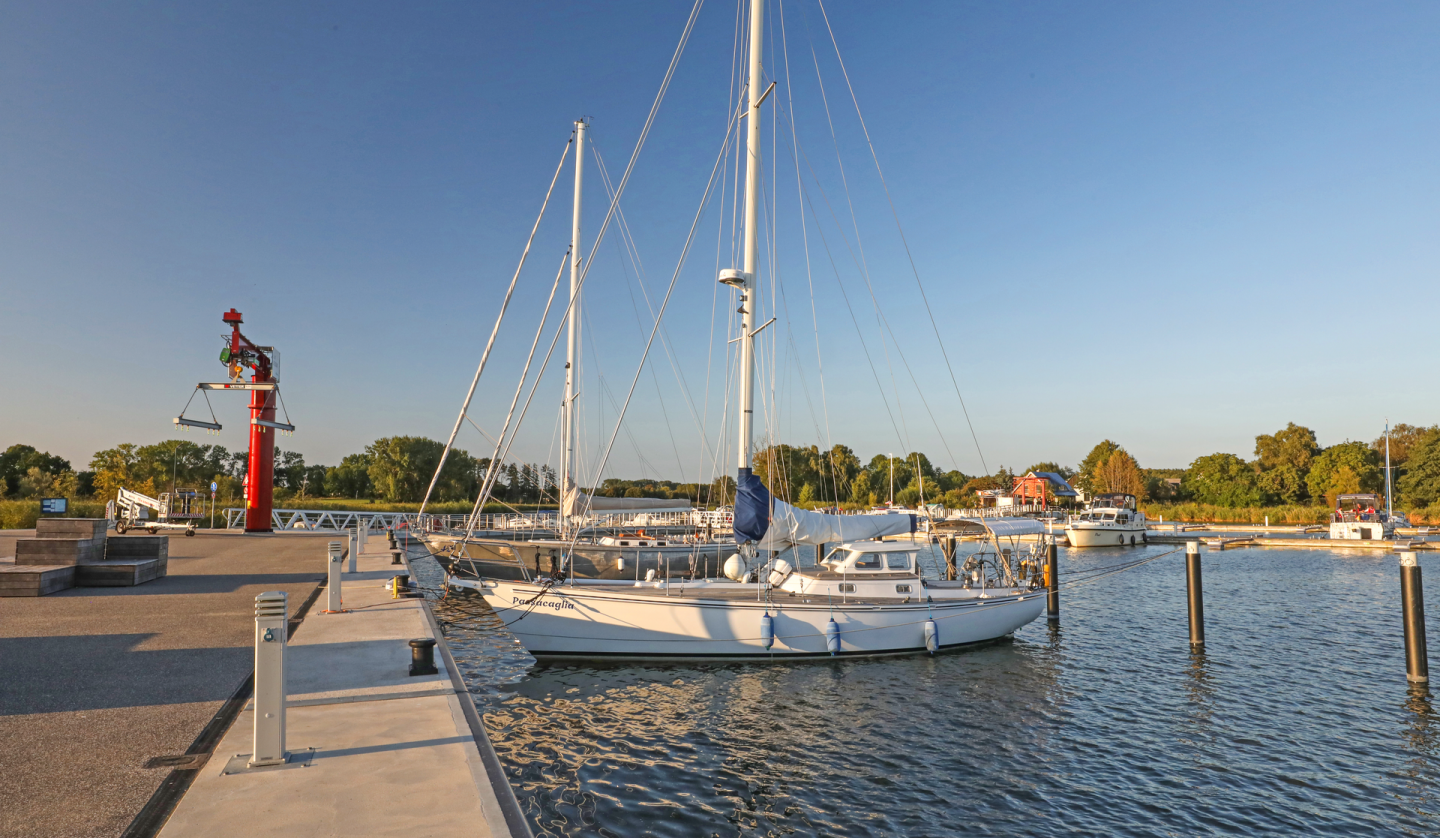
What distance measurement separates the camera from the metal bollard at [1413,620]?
14789 mm

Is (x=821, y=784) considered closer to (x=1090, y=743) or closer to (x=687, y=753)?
(x=687, y=753)

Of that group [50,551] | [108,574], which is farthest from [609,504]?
[50,551]

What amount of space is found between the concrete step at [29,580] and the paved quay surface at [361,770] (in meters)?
10.3

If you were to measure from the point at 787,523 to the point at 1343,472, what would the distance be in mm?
92066

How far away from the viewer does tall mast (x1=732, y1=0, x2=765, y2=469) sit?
57.9 feet

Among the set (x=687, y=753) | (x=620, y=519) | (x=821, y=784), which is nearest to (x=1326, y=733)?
(x=821, y=784)

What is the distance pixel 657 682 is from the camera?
14.8 m

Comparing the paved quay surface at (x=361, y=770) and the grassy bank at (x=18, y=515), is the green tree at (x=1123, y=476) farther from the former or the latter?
the grassy bank at (x=18, y=515)

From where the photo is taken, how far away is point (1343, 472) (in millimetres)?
79750

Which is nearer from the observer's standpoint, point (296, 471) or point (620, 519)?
point (620, 519)

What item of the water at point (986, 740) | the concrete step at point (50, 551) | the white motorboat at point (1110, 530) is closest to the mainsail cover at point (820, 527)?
the water at point (986, 740)

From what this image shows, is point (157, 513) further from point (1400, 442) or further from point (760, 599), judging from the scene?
point (1400, 442)

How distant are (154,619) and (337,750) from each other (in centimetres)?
944

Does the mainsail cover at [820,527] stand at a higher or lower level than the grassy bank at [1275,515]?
higher
